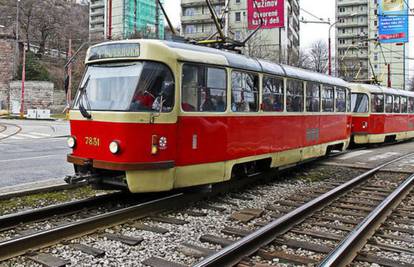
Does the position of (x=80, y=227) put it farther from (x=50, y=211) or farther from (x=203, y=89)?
(x=203, y=89)

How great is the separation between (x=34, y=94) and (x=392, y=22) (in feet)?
157

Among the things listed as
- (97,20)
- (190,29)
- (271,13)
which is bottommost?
(271,13)

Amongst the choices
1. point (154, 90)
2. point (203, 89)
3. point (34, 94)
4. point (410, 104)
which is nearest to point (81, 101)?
point (154, 90)

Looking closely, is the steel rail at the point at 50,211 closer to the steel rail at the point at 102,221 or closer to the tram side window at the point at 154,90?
the steel rail at the point at 102,221

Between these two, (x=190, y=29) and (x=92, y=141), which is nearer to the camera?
(x=92, y=141)

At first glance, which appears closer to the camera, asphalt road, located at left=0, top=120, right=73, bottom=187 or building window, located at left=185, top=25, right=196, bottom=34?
asphalt road, located at left=0, top=120, right=73, bottom=187

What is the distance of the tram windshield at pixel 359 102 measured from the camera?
21500 mm

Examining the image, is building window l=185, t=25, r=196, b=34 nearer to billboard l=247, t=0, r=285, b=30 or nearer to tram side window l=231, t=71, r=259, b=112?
billboard l=247, t=0, r=285, b=30

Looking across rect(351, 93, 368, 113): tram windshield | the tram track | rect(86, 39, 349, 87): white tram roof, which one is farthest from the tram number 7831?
rect(351, 93, 368, 113): tram windshield

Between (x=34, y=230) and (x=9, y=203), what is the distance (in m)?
1.86

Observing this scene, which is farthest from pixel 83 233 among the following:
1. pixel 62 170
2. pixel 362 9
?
pixel 362 9

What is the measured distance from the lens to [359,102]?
2159 centimetres

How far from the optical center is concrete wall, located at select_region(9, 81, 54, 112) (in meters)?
58.2

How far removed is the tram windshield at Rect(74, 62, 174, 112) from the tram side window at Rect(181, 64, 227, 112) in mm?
355
